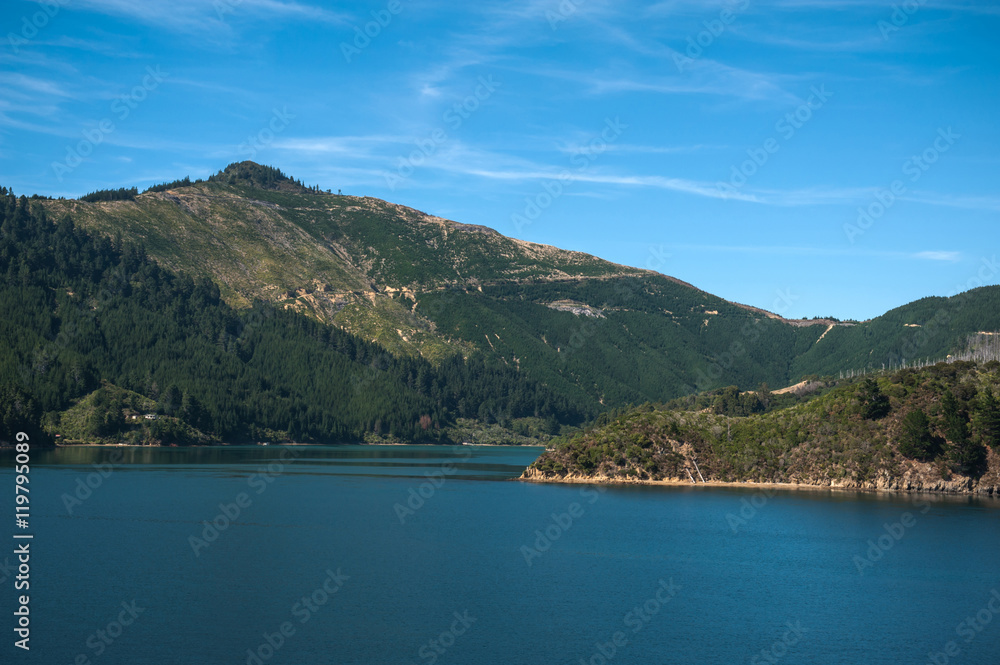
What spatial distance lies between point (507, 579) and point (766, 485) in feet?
251

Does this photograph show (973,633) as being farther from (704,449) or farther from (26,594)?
(704,449)

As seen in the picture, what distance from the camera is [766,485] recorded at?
5143 inches

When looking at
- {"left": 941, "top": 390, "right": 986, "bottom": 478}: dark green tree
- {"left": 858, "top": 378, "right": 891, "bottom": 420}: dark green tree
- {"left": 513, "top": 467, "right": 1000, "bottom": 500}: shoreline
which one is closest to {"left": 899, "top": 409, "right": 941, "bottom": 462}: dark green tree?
{"left": 941, "top": 390, "right": 986, "bottom": 478}: dark green tree

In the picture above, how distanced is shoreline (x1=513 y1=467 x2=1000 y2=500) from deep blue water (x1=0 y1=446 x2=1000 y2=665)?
27.8 feet

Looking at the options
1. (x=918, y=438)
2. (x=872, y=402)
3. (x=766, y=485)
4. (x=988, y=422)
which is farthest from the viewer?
(x=766, y=485)

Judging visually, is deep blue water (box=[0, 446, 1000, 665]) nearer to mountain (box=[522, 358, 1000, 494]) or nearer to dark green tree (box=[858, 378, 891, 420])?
mountain (box=[522, 358, 1000, 494])

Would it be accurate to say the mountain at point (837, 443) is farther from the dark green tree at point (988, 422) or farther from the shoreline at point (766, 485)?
the shoreline at point (766, 485)

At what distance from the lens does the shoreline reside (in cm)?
11956

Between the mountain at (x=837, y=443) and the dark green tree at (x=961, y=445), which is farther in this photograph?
the mountain at (x=837, y=443)

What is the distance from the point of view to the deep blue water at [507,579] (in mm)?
48500

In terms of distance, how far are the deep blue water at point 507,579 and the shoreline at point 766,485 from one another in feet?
27.8

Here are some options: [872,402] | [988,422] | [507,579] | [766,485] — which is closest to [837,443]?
[872,402]

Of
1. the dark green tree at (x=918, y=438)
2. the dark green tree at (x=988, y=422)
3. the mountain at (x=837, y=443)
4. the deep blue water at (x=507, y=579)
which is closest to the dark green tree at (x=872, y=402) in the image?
the mountain at (x=837, y=443)

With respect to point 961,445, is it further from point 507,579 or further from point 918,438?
point 507,579
